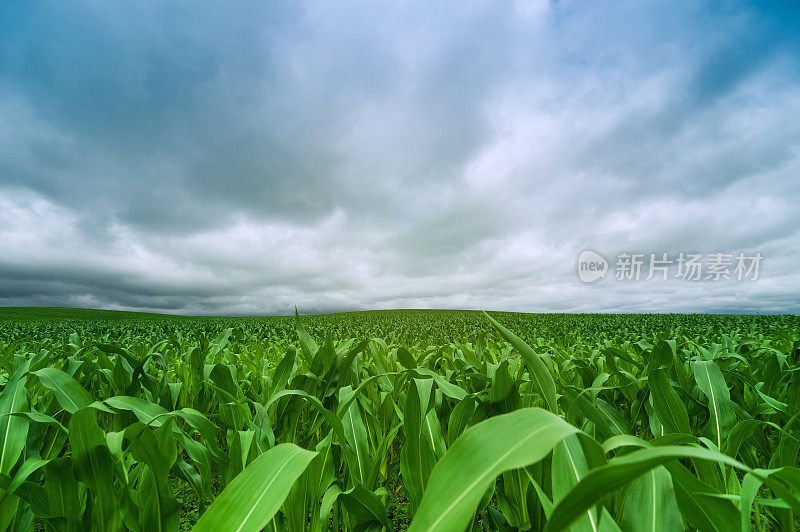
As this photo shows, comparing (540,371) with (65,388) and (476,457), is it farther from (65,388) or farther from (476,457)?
(65,388)

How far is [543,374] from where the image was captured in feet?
3.18

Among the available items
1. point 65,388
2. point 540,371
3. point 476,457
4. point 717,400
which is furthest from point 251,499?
point 717,400

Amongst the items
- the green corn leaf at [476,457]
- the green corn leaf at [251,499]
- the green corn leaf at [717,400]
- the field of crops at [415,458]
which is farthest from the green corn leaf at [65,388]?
the green corn leaf at [717,400]

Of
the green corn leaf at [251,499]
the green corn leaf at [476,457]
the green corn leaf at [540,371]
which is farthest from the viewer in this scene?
the green corn leaf at [540,371]

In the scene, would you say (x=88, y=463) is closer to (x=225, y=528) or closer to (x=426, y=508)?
(x=225, y=528)

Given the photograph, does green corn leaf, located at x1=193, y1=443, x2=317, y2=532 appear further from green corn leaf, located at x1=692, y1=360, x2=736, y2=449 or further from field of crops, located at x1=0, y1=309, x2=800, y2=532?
green corn leaf, located at x1=692, y1=360, x2=736, y2=449

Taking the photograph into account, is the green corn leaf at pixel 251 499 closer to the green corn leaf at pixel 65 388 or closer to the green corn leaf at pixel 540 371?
the green corn leaf at pixel 540 371

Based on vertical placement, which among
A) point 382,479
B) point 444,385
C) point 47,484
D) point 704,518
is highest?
point 444,385

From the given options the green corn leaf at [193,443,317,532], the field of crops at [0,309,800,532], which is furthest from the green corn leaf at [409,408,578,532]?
the green corn leaf at [193,443,317,532]

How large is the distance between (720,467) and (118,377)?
10.5 feet

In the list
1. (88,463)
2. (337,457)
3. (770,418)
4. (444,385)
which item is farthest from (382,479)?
(770,418)

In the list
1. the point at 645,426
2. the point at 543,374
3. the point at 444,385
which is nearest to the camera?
the point at 543,374

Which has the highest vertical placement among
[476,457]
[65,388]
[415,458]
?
[476,457]

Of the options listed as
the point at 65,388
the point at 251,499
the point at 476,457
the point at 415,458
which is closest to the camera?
the point at 476,457
